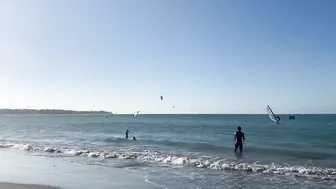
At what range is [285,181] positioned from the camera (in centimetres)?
1411

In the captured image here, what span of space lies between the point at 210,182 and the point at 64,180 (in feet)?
17.7

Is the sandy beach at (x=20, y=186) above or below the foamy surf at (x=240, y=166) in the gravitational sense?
below

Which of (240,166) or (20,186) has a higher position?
(240,166)

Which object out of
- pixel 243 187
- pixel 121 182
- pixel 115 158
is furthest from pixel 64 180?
pixel 115 158

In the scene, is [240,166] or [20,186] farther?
[240,166]

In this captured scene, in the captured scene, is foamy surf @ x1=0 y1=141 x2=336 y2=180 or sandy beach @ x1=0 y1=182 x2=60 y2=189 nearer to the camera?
sandy beach @ x1=0 y1=182 x2=60 y2=189

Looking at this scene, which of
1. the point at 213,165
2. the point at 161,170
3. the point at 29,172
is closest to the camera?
the point at 29,172

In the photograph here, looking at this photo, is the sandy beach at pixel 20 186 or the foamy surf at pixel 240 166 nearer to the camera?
the sandy beach at pixel 20 186

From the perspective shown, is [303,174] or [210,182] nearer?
[210,182]

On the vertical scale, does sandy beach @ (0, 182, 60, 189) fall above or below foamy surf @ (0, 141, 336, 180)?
below

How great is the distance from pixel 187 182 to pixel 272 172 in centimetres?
471

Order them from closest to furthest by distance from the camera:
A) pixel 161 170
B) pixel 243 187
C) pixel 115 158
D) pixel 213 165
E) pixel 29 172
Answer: pixel 243 187, pixel 29 172, pixel 161 170, pixel 213 165, pixel 115 158

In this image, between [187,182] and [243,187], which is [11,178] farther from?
[243,187]

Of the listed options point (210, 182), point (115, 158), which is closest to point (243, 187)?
point (210, 182)
